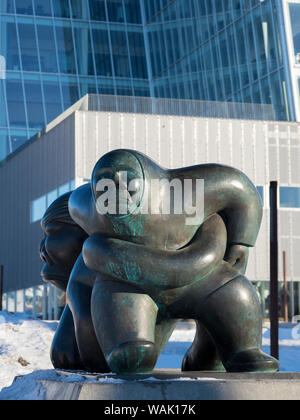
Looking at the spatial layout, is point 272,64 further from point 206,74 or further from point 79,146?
point 79,146

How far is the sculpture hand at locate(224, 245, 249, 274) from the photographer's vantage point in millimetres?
4664

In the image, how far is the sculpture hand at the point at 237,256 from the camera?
4664 millimetres

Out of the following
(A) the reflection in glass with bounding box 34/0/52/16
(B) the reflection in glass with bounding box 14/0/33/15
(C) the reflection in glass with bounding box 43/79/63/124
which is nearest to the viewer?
(C) the reflection in glass with bounding box 43/79/63/124

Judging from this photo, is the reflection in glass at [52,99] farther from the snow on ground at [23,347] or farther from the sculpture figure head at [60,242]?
the sculpture figure head at [60,242]

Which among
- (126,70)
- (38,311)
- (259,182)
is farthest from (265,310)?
(126,70)

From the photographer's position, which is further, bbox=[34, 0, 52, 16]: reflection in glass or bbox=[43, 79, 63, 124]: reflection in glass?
bbox=[34, 0, 52, 16]: reflection in glass

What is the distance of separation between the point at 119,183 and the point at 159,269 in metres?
0.48

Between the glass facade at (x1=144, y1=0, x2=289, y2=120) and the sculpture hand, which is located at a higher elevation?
the glass facade at (x1=144, y1=0, x2=289, y2=120)

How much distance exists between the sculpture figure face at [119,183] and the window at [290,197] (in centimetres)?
2470

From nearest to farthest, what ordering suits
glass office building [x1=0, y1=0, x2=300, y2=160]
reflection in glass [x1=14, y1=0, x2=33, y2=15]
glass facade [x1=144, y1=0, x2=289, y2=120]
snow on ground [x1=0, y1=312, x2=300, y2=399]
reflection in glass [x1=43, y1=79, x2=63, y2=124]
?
snow on ground [x1=0, y1=312, x2=300, y2=399], glass facade [x1=144, y1=0, x2=289, y2=120], glass office building [x1=0, y1=0, x2=300, y2=160], reflection in glass [x1=43, y1=79, x2=63, y2=124], reflection in glass [x1=14, y1=0, x2=33, y2=15]

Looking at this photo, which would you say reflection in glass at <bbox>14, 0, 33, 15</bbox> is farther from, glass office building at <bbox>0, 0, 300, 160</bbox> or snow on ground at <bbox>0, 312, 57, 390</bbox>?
snow on ground at <bbox>0, 312, 57, 390</bbox>

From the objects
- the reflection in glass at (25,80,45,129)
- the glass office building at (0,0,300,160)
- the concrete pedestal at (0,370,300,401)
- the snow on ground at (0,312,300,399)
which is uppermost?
the glass office building at (0,0,300,160)

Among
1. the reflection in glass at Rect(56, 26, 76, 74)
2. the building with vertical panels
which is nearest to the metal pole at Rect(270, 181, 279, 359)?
the building with vertical panels

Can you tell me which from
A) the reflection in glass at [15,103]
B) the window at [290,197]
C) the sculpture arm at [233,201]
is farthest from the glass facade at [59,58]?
the sculpture arm at [233,201]
